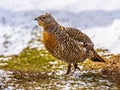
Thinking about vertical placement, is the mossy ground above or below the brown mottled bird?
below

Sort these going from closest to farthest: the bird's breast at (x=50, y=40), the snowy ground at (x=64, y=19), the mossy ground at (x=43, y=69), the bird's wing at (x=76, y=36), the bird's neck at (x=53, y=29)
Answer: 1. the mossy ground at (x=43, y=69)
2. the bird's breast at (x=50, y=40)
3. the bird's neck at (x=53, y=29)
4. the bird's wing at (x=76, y=36)
5. the snowy ground at (x=64, y=19)

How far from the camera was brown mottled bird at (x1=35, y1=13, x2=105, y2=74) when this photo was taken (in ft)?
46.3

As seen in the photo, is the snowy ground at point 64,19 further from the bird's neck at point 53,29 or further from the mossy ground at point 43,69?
the bird's neck at point 53,29

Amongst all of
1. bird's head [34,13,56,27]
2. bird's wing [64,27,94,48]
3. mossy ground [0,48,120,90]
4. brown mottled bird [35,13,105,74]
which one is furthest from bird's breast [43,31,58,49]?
mossy ground [0,48,120,90]

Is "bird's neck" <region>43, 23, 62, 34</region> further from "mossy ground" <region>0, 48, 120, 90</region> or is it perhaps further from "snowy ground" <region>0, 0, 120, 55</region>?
"snowy ground" <region>0, 0, 120, 55</region>

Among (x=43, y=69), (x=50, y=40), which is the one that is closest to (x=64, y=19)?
(x=43, y=69)

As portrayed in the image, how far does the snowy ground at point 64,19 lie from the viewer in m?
23.2

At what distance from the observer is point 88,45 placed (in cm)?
1494

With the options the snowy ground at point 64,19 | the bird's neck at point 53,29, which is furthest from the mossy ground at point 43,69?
the snowy ground at point 64,19

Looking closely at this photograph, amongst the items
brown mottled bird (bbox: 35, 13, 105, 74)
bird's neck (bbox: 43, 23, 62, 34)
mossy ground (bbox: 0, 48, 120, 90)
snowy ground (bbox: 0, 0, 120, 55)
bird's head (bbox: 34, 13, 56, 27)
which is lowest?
mossy ground (bbox: 0, 48, 120, 90)

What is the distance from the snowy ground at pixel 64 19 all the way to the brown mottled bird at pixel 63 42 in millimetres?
5782

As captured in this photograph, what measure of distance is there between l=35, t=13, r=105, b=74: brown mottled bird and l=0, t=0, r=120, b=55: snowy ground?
578 cm

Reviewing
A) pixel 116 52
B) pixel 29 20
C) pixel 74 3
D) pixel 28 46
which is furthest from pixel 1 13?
pixel 116 52

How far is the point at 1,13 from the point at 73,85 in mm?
16118
